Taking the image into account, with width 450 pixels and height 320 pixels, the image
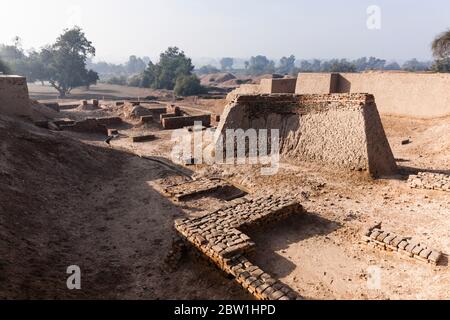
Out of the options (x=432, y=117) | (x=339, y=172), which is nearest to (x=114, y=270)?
(x=339, y=172)

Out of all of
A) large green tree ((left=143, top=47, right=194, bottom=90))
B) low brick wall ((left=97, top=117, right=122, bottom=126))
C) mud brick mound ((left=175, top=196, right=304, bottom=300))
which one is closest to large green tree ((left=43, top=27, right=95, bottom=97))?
large green tree ((left=143, top=47, right=194, bottom=90))

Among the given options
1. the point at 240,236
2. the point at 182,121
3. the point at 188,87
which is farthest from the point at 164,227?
the point at 188,87

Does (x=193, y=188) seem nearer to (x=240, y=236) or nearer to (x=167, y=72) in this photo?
(x=240, y=236)

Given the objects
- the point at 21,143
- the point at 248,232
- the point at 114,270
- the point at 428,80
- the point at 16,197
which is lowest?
the point at 114,270

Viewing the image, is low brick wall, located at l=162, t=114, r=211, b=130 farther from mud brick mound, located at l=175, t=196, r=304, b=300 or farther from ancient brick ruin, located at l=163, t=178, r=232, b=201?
mud brick mound, located at l=175, t=196, r=304, b=300

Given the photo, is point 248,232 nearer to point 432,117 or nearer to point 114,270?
point 114,270

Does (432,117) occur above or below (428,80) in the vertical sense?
below

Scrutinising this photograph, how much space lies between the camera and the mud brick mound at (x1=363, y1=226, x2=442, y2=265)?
20.5ft

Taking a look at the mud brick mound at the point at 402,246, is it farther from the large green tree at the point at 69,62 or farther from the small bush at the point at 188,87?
the large green tree at the point at 69,62

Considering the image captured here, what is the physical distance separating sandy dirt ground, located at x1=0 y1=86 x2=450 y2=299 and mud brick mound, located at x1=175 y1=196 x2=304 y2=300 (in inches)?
10.4

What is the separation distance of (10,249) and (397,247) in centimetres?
737

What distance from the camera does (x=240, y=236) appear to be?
669cm

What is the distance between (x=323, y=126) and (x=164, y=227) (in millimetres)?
6704
